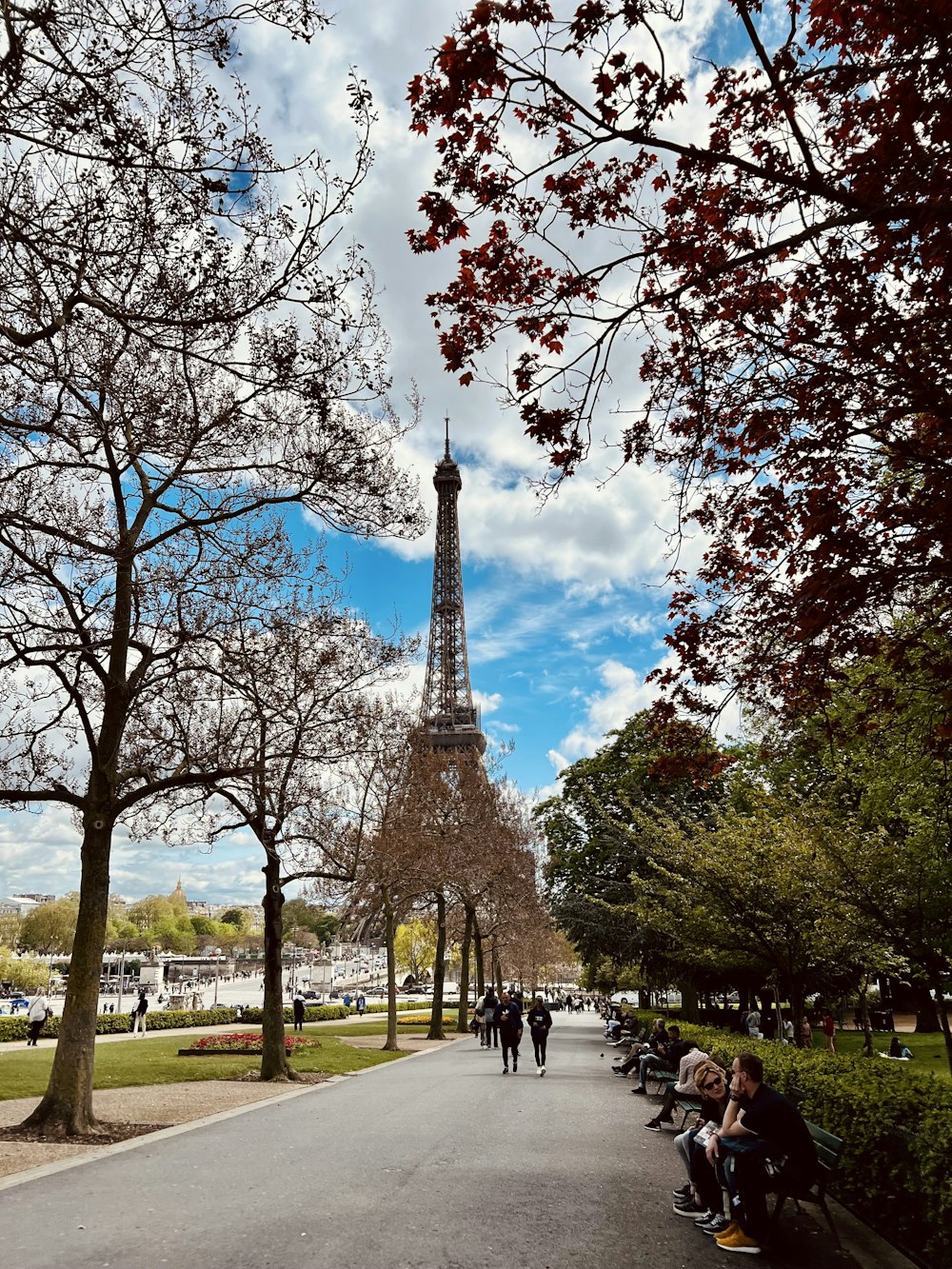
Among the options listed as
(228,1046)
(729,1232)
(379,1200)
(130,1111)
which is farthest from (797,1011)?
(228,1046)

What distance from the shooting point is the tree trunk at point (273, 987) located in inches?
741

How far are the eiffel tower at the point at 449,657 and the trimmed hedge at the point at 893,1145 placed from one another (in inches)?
2525

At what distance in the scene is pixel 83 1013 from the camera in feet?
39.7

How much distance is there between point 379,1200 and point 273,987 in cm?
1185

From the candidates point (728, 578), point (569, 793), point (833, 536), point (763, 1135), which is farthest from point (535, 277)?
point (569, 793)

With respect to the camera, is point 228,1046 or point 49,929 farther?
point 49,929

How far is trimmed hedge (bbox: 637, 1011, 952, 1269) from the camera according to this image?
626 centimetres

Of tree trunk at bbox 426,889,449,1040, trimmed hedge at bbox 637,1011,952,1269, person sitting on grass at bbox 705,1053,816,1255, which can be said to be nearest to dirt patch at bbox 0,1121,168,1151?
person sitting on grass at bbox 705,1053,816,1255

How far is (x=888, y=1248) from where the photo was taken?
6.93 meters

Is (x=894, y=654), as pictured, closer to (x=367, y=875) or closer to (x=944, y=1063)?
(x=367, y=875)

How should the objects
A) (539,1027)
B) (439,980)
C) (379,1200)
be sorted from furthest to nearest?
(439,980) → (539,1027) → (379,1200)

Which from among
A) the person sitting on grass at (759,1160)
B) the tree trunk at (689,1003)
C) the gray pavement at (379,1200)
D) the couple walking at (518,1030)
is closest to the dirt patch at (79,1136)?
the gray pavement at (379,1200)

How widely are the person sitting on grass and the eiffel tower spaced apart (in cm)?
6583

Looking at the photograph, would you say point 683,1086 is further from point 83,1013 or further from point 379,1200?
point 83,1013
